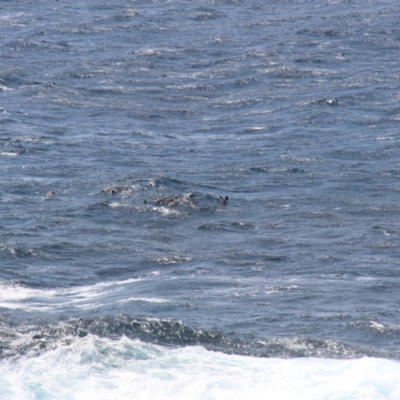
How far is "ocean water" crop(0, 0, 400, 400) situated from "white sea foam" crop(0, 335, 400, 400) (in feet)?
0.18

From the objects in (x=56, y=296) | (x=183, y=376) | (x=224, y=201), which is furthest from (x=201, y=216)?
(x=183, y=376)

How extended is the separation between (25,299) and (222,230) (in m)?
9.59

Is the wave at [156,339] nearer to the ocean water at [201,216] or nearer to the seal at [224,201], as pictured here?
the ocean water at [201,216]

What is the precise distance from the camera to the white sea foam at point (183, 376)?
2752 cm

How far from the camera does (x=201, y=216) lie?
1655 inches

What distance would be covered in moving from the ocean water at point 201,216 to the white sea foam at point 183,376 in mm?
55

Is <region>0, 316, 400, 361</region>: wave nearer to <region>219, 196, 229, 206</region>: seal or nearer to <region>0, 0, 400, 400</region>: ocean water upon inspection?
<region>0, 0, 400, 400</region>: ocean water

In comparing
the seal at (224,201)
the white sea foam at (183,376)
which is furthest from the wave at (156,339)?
the seal at (224,201)

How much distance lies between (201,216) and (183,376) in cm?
1431

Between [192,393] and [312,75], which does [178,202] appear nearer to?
[192,393]

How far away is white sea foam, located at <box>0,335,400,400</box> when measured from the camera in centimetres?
2752

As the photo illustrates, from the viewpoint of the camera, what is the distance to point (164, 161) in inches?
1994

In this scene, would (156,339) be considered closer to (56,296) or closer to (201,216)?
(56,296)

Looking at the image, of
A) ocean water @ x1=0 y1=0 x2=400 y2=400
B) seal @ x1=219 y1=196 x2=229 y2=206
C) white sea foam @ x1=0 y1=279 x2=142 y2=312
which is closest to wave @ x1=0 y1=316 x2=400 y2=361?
ocean water @ x1=0 y1=0 x2=400 y2=400
